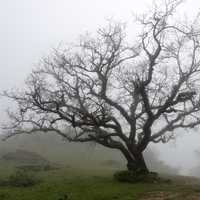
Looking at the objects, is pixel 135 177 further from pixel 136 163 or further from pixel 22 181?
pixel 22 181

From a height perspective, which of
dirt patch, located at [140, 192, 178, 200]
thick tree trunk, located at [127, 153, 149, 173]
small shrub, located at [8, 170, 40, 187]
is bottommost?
dirt patch, located at [140, 192, 178, 200]

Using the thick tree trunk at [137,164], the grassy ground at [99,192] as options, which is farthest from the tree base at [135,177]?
the grassy ground at [99,192]

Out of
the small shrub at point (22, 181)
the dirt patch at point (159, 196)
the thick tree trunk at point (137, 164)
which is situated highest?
the thick tree trunk at point (137, 164)

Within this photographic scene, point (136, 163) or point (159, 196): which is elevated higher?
point (136, 163)

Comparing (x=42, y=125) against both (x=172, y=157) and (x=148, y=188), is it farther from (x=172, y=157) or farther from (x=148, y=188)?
(x=172, y=157)

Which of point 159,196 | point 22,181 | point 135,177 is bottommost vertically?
point 159,196

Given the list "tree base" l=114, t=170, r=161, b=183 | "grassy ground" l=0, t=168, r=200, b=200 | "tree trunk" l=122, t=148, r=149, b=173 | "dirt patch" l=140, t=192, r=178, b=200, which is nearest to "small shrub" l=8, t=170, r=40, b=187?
"grassy ground" l=0, t=168, r=200, b=200

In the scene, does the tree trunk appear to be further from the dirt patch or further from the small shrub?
the dirt patch

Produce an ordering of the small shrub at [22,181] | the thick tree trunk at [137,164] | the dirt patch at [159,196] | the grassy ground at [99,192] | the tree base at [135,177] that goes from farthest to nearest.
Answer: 1. the thick tree trunk at [137,164]
2. the tree base at [135,177]
3. the small shrub at [22,181]
4. the grassy ground at [99,192]
5. the dirt patch at [159,196]

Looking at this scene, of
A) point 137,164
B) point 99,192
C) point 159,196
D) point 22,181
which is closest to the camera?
point 159,196

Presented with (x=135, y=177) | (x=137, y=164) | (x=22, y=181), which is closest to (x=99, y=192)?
(x=135, y=177)

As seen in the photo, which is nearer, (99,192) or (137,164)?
(99,192)

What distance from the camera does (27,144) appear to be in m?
70.4

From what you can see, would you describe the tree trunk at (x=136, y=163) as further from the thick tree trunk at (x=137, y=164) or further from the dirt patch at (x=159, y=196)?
the dirt patch at (x=159, y=196)
